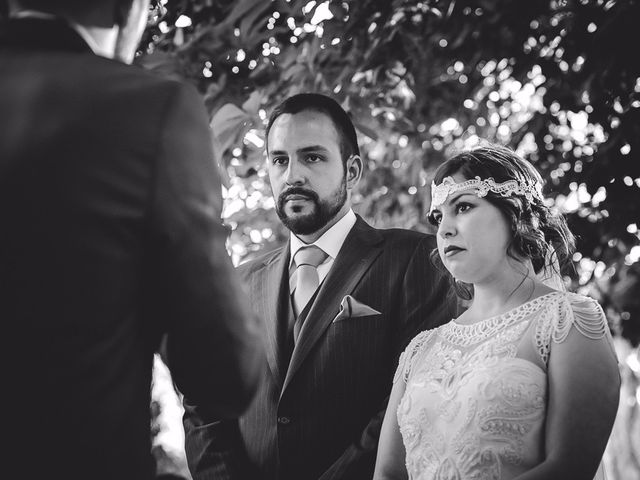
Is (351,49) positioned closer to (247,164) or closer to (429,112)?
(247,164)

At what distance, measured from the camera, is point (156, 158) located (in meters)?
1.34

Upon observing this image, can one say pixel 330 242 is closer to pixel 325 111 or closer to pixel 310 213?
pixel 310 213

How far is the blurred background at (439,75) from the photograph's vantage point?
4.45m

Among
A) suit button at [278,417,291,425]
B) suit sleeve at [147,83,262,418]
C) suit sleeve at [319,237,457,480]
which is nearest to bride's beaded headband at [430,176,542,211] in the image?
suit sleeve at [319,237,457,480]

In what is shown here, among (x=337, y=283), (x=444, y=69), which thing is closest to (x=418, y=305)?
(x=337, y=283)

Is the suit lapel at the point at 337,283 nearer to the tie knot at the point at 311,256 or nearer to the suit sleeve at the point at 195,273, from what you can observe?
the tie knot at the point at 311,256

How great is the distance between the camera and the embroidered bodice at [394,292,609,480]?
266 centimetres

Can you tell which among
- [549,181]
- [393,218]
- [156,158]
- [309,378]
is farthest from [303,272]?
[393,218]

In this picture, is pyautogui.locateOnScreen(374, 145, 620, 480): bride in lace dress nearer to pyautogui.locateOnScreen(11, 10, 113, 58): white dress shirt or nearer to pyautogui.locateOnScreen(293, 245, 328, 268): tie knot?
pyautogui.locateOnScreen(293, 245, 328, 268): tie knot

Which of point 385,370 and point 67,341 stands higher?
point 67,341

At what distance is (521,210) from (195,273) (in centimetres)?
212

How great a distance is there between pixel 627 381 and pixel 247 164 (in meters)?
10.1

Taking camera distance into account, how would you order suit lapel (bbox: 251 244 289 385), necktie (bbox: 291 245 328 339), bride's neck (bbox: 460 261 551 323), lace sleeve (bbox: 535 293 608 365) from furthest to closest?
necktie (bbox: 291 245 328 339), suit lapel (bbox: 251 244 289 385), bride's neck (bbox: 460 261 551 323), lace sleeve (bbox: 535 293 608 365)

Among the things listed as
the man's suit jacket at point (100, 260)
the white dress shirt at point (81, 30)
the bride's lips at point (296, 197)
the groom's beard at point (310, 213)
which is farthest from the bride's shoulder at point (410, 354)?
the white dress shirt at point (81, 30)
